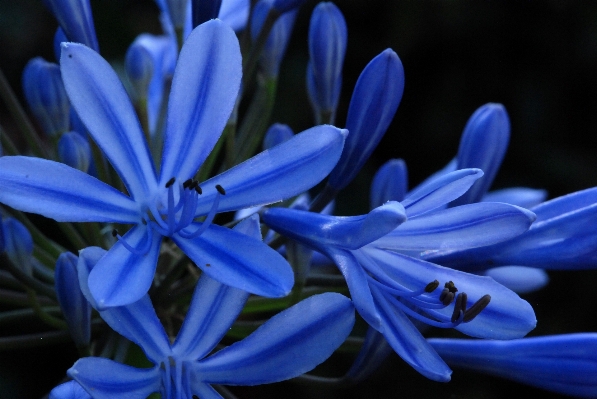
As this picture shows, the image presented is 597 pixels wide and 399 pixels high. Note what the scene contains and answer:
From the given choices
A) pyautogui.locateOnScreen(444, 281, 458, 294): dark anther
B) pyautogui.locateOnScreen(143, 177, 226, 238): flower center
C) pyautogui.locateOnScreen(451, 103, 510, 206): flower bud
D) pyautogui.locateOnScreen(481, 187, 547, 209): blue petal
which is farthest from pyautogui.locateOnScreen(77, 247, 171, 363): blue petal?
pyautogui.locateOnScreen(481, 187, 547, 209): blue petal

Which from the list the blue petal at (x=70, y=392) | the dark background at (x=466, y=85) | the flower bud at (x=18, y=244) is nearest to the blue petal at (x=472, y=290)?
the blue petal at (x=70, y=392)

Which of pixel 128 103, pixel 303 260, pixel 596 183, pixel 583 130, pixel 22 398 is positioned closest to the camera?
pixel 128 103

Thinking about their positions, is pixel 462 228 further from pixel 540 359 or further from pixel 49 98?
pixel 49 98

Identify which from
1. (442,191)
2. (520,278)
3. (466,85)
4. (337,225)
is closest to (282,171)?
(337,225)

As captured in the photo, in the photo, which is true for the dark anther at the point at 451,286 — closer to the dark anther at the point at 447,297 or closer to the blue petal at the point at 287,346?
the dark anther at the point at 447,297

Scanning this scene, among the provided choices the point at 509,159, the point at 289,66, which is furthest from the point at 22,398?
the point at 509,159

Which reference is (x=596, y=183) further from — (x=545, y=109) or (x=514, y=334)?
(x=514, y=334)
